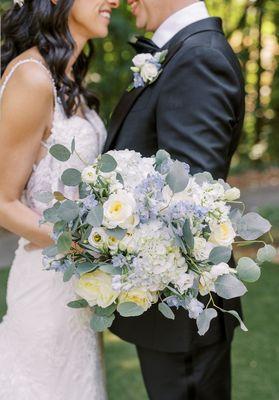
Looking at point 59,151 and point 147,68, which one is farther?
point 147,68

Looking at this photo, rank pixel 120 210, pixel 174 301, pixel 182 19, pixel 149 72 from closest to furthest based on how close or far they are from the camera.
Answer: pixel 120 210 → pixel 174 301 → pixel 149 72 → pixel 182 19

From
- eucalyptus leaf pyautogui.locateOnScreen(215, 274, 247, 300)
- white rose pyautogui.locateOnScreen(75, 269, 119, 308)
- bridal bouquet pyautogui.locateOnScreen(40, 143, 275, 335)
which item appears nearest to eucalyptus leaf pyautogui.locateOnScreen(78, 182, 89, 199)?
bridal bouquet pyautogui.locateOnScreen(40, 143, 275, 335)

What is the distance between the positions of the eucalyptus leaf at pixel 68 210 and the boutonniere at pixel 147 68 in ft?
2.20

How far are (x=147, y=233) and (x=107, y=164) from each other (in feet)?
0.71

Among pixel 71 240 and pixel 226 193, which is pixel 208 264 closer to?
pixel 226 193

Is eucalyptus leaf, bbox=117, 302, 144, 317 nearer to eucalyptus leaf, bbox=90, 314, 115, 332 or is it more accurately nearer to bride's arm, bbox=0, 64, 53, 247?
eucalyptus leaf, bbox=90, 314, 115, 332

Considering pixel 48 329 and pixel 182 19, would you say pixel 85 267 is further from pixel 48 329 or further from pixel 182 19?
pixel 182 19

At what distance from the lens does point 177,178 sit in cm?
179

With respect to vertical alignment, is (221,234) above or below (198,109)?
below

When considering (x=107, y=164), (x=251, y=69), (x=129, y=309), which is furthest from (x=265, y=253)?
(x=251, y=69)

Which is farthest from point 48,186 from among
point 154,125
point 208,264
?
point 208,264

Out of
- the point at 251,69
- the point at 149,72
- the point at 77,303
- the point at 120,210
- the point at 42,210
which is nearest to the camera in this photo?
the point at 120,210

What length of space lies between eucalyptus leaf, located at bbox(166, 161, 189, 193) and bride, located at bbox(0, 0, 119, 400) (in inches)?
27.5

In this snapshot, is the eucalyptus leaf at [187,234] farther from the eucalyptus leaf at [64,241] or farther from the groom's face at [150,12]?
the groom's face at [150,12]
